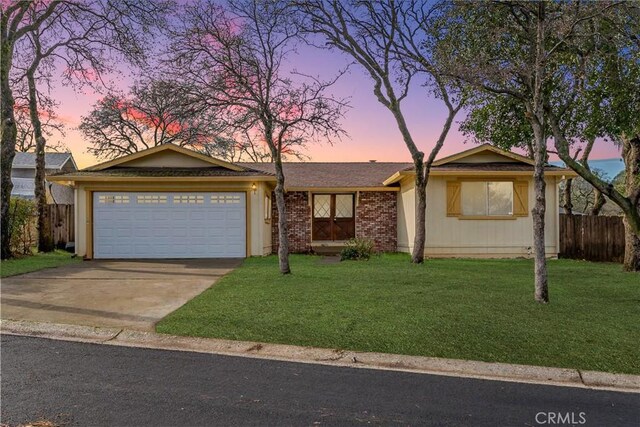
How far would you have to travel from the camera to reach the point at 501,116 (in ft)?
39.0

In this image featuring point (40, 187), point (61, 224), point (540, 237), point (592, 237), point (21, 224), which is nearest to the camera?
point (540, 237)

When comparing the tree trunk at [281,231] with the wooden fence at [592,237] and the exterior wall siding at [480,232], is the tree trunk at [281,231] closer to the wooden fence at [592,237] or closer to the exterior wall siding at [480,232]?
the exterior wall siding at [480,232]

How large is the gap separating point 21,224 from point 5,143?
8.36ft

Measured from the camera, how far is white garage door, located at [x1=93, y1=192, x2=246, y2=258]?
14.4 metres

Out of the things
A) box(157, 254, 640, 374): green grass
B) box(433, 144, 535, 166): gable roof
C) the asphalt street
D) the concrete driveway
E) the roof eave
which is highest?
box(433, 144, 535, 166): gable roof

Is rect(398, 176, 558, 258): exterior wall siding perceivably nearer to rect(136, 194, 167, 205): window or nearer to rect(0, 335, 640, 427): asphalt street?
rect(136, 194, 167, 205): window

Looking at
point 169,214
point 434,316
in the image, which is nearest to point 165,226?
point 169,214

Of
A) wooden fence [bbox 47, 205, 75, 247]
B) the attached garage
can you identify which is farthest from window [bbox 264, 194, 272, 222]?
wooden fence [bbox 47, 205, 75, 247]

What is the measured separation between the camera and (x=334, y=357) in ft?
16.2

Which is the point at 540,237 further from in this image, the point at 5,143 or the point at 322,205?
the point at 5,143

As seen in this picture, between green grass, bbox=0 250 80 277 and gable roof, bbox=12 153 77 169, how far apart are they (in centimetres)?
1854

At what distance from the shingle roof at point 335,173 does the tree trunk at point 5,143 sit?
8.96m

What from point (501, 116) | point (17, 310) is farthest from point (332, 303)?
point (501, 116)

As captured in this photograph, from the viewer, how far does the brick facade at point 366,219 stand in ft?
57.9
